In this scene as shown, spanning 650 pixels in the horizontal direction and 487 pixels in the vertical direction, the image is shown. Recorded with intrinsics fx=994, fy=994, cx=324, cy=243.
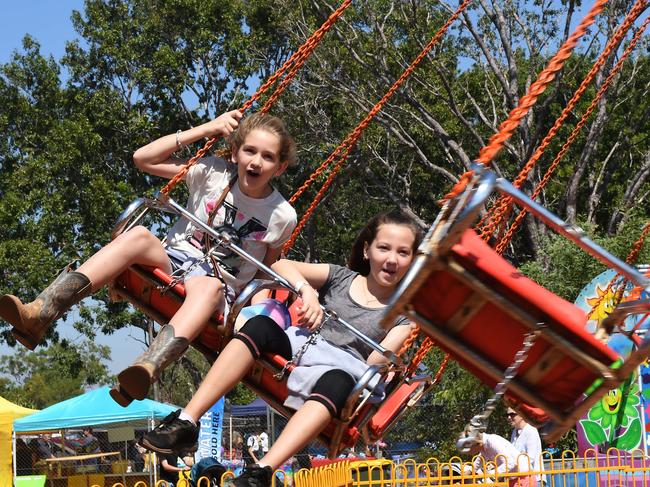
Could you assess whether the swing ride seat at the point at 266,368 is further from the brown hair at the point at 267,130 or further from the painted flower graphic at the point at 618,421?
the painted flower graphic at the point at 618,421

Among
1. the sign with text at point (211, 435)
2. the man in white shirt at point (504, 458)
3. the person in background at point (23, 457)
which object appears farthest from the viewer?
Answer: the person in background at point (23, 457)

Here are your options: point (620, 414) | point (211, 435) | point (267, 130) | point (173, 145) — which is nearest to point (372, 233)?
point (267, 130)

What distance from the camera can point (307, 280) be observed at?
424 cm

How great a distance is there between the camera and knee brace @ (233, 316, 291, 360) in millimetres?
3689

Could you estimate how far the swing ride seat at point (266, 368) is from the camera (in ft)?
12.2

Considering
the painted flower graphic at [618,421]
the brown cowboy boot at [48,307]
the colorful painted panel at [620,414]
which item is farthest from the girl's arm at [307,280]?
the painted flower graphic at [618,421]

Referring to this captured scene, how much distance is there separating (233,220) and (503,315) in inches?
65.3

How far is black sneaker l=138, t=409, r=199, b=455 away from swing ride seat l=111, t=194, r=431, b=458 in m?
0.45

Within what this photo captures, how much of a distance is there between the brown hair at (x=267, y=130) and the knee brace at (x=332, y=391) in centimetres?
96

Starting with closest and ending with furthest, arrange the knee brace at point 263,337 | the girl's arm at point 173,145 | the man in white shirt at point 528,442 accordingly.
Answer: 1. the knee brace at point 263,337
2. the girl's arm at point 173,145
3. the man in white shirt at point 528,442

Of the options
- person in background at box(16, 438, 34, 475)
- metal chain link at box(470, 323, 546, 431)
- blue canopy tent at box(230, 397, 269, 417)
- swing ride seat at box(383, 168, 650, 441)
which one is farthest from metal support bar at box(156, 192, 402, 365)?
blue canopy tent at box(230, 397, 269, 417)

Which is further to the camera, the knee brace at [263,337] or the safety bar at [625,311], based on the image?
the knee brace at [263,337]

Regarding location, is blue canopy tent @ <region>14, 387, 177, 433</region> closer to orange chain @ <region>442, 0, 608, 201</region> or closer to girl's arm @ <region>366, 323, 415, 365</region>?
girl's arm @ <region>366, 323, 415, 365</region>

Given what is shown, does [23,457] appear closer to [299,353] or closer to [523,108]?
[299,353]
